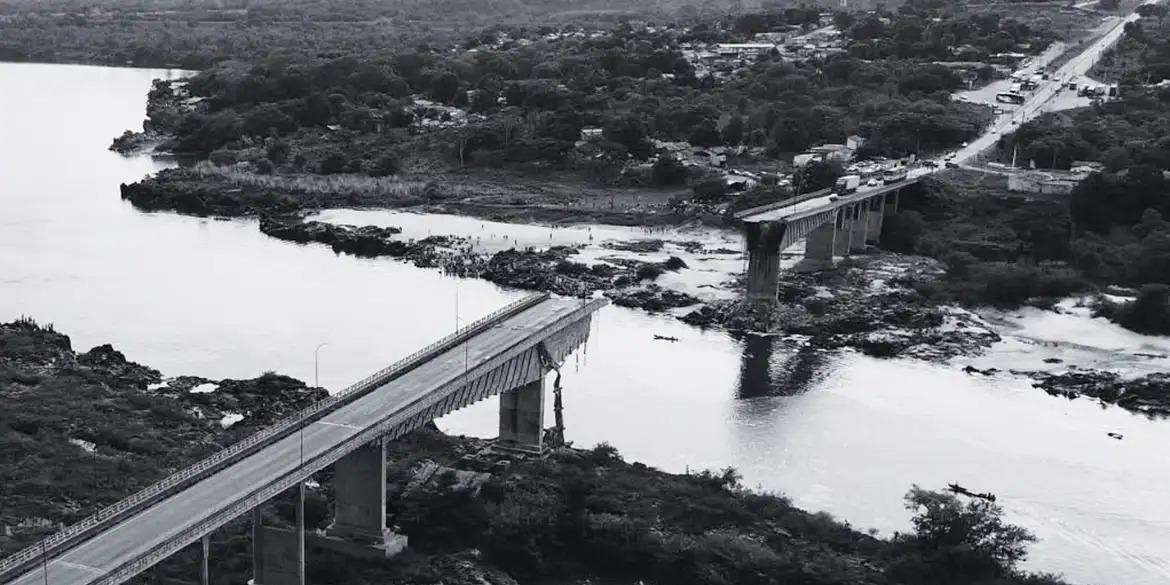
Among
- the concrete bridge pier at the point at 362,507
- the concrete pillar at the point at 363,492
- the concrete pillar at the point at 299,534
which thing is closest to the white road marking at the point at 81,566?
the concrete pillar at the point at 299,534

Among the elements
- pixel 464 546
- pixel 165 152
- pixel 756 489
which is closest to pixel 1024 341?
pixel 756 489

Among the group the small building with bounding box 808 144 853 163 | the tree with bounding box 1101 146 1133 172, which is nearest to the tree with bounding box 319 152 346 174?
the small building with bounding box 808 144 853 163

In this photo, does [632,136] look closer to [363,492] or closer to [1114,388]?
[1114,388]

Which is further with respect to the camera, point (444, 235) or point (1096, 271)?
point (444, 235)

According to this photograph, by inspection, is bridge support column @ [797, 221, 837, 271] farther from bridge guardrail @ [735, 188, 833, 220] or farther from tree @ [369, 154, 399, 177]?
tree @ [369, 154, 399, 177]

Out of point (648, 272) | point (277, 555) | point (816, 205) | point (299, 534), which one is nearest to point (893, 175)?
point (816, 205)

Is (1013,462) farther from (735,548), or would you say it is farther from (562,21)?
(562,21)
